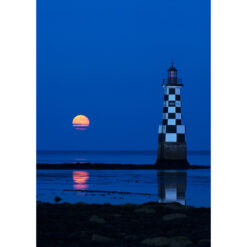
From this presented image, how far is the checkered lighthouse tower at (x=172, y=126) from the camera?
1727 cm

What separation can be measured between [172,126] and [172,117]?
0.39 m

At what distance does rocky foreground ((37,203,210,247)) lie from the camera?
11.1 feet

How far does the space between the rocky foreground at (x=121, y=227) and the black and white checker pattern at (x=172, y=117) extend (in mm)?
12042

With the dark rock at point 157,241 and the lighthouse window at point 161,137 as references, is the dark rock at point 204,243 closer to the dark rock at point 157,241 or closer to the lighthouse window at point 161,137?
the dark rock at point 157,241

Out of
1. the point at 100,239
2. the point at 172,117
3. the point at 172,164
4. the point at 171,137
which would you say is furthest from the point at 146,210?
the point at 172,164

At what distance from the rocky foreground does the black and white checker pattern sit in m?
12.0

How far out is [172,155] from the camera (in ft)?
59.1
